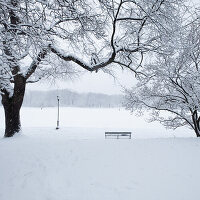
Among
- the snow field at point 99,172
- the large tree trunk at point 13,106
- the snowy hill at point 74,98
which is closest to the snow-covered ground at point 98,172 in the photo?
the snow field at point 99,172

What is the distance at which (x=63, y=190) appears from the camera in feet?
17.7

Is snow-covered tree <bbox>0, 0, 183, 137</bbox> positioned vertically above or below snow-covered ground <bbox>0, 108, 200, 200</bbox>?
above

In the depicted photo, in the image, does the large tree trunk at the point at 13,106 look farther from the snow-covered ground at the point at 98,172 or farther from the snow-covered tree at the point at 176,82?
the snow-covered tree at the point at 176,82

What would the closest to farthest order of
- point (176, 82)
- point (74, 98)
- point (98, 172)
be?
1. point (98, 172)
2. point (176, 82)
3. point (74, 98)

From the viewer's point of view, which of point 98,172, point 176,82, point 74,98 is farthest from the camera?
point 74,98

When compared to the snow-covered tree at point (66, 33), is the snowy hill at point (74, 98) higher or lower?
higher

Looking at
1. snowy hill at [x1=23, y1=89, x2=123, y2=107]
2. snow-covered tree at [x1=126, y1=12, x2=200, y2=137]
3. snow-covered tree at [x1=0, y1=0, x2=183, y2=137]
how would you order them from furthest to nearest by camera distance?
snowy hill at [x1=23, y1=89, x2=123, y2=107]
snow-covered tree at [x1=126, y1=12, x2=200, y2=137]
snow-covered tree at [x1=0, y1=0, x2=183, y2=137]

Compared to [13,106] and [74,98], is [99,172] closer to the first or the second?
[13,106]

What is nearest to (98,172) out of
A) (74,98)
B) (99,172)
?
(99,172)

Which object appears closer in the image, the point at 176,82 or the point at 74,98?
the point at 176,82

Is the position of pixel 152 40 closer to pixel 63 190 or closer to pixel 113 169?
pixel 113 169

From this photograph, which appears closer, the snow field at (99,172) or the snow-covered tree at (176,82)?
the snow field at (99,172)

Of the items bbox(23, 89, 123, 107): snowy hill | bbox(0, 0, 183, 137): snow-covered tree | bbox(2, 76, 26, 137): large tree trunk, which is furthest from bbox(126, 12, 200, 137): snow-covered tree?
bbox(23, 89, 123, 107): snowy hill

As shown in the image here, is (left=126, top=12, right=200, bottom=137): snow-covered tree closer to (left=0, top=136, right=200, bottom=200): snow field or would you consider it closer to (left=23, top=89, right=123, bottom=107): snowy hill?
(left=0, top=136, right=200, bottom=200): snow field
